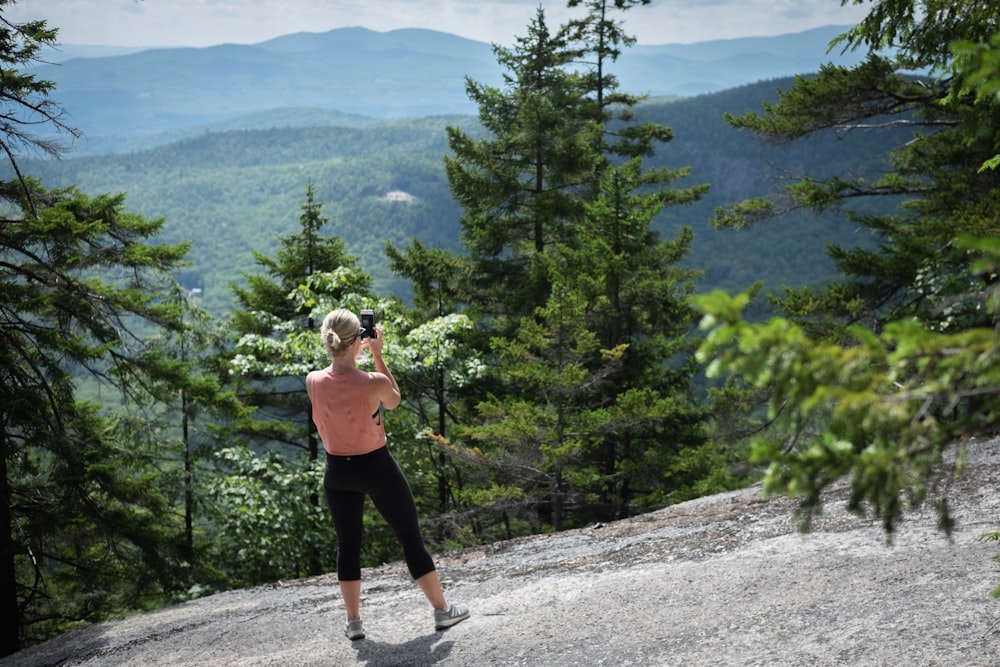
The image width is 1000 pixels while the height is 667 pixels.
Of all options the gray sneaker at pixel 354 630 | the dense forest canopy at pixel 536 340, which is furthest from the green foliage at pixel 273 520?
the gray sneaker at pixel 354 630

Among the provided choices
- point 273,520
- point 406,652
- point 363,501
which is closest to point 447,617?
point 406,652

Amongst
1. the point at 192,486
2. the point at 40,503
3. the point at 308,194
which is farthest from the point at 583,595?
the point at 308,194

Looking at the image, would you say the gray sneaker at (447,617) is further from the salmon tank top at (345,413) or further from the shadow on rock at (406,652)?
the salmon tank top at (345,413)

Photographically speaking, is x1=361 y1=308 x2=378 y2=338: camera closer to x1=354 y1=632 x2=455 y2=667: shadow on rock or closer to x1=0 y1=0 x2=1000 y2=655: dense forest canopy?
x1=354 y1=632 x2=455 y2=667: shadow on rock

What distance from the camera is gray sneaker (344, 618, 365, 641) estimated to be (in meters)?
5.48

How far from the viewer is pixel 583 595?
5.79 m

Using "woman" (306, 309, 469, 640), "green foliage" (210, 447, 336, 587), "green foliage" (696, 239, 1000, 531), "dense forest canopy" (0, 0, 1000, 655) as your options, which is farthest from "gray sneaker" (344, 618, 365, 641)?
"green foliage" (210, 447, 336, 587)

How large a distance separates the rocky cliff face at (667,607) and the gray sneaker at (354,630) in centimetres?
6

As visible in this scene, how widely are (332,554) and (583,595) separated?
781 cm

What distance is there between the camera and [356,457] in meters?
5.07

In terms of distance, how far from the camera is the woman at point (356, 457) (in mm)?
4898

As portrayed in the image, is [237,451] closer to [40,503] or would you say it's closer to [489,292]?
[40,503]

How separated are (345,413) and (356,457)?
12.5 inches

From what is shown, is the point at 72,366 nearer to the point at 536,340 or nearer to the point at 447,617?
the point at 536,340
